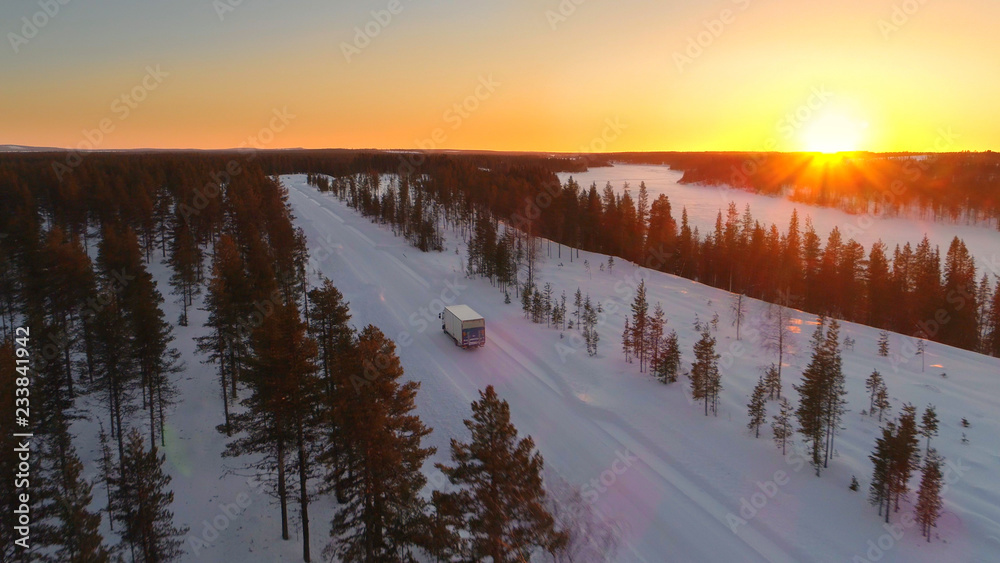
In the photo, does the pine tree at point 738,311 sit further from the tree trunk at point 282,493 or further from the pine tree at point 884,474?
the tree trunk at point 282,493

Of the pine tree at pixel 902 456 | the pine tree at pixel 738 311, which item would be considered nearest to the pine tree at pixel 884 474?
the pine tree at pixel 902 456

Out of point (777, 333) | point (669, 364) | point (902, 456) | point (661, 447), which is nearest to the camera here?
point (902, 456)

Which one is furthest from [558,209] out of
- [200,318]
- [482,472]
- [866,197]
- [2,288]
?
[866,197]

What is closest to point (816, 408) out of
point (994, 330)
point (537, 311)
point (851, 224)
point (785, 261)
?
point (537, 311)

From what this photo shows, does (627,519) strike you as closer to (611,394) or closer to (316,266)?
(611,394)

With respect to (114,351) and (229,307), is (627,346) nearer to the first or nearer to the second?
(229,307)
